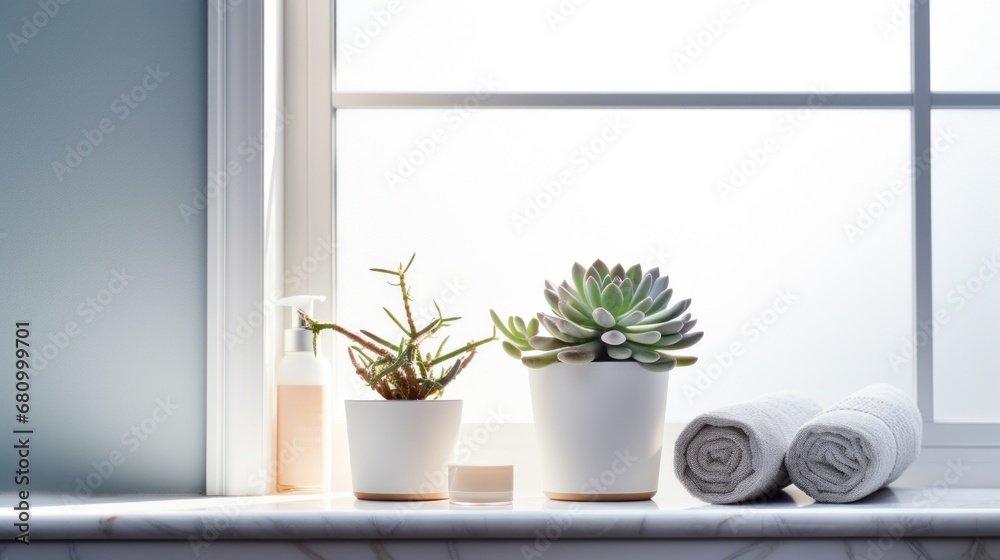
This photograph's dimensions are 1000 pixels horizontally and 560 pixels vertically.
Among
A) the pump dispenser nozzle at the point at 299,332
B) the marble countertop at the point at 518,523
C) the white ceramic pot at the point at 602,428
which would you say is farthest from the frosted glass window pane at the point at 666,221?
the marble countertop at the point at 518,523

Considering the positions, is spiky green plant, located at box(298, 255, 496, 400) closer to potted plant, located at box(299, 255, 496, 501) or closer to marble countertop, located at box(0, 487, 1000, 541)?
potted plant, located at box(299, 255, 496, 501)

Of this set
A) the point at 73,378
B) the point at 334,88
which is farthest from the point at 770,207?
the point at 73,378

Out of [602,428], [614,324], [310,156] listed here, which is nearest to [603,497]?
[602,428]

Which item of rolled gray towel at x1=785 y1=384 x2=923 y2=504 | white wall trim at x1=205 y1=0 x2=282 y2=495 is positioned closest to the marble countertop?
rolled gray towel at x1=785 y1=384 x2=923 y2=504

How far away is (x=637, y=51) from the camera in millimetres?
1247

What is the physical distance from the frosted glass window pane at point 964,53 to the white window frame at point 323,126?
0.09ft

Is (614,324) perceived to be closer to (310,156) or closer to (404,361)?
(404,361)

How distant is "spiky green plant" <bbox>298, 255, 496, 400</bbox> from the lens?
1.06 meters

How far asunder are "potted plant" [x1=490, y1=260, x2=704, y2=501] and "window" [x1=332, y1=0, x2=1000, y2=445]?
0.20 m

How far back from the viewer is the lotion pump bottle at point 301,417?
1.09m

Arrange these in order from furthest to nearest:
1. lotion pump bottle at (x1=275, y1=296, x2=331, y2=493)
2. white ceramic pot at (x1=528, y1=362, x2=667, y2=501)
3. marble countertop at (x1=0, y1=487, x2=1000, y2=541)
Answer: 1. lotion pump bottle at (x1=275, y1=296, x2=331, y2=493)
2. white ceramic pot at (x1=528, y1=362, x2=667, y2=501)
3. marble countertop at (x1=0, y1=487, x2=1000, y2=541)

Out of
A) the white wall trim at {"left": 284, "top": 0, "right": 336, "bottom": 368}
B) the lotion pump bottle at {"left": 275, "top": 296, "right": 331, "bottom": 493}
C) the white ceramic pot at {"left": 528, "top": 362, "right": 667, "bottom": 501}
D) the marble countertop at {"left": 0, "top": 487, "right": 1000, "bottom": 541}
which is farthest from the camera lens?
the white wall trim at {"left": 284, "top": 0, "right": 336, "bottom": 368}

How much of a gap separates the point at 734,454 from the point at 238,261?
2.00 ft

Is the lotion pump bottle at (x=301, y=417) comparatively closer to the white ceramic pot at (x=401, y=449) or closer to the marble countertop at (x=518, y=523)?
the white ceramic pot at (x=401, y=449)
